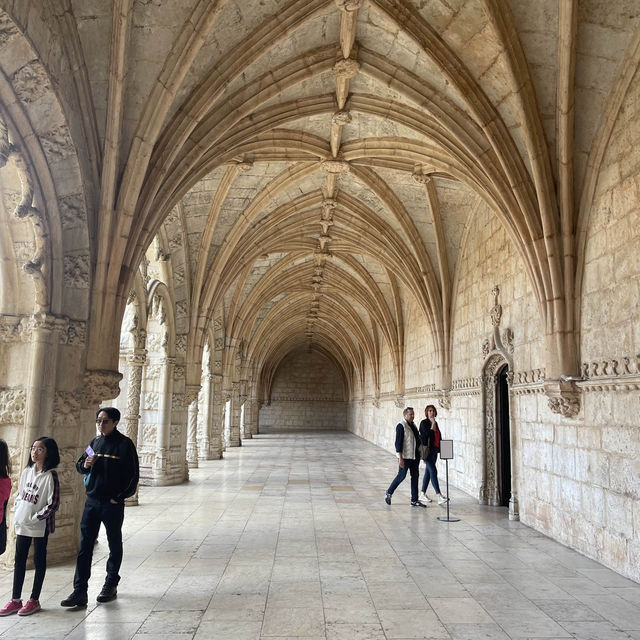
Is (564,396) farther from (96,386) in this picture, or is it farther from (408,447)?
(96,386)

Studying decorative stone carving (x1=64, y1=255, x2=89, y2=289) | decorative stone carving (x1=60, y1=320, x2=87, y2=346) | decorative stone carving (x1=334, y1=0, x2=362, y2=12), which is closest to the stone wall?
decorative stone carving (x1=60, y1=320, x2=87, y2=346)

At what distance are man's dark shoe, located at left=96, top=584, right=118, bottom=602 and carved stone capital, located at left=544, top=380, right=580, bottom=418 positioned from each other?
4.99 metres

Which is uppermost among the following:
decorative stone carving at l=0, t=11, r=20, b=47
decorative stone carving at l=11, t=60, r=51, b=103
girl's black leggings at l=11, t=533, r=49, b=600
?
decorative stone carving at l=0, t=11, r=20, b=47

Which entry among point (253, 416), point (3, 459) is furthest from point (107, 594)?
point (253, 416)

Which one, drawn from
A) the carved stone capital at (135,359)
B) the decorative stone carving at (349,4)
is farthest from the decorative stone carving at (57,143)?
the carved stone capital at (135,359)

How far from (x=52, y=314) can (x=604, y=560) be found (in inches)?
240

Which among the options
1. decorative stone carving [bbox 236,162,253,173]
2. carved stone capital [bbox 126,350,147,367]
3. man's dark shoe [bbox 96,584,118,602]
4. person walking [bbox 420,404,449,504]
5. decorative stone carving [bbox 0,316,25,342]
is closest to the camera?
man's dark shoe [bbox 96,584,118,602]

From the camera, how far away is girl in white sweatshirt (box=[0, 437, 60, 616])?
13.0 ft

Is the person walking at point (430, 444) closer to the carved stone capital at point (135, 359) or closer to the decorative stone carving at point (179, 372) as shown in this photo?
the carved stone capital at point (135, 359)

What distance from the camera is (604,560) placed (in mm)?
5734

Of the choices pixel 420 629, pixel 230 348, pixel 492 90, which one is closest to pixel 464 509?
pixel 420 629

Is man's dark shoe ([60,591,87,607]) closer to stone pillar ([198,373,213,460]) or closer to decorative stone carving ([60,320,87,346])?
decorative stone carving ([60,320,87,346])

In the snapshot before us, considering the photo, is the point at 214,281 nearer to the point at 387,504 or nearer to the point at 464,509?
the point at 387,504

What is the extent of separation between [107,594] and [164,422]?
6520 millimetres
